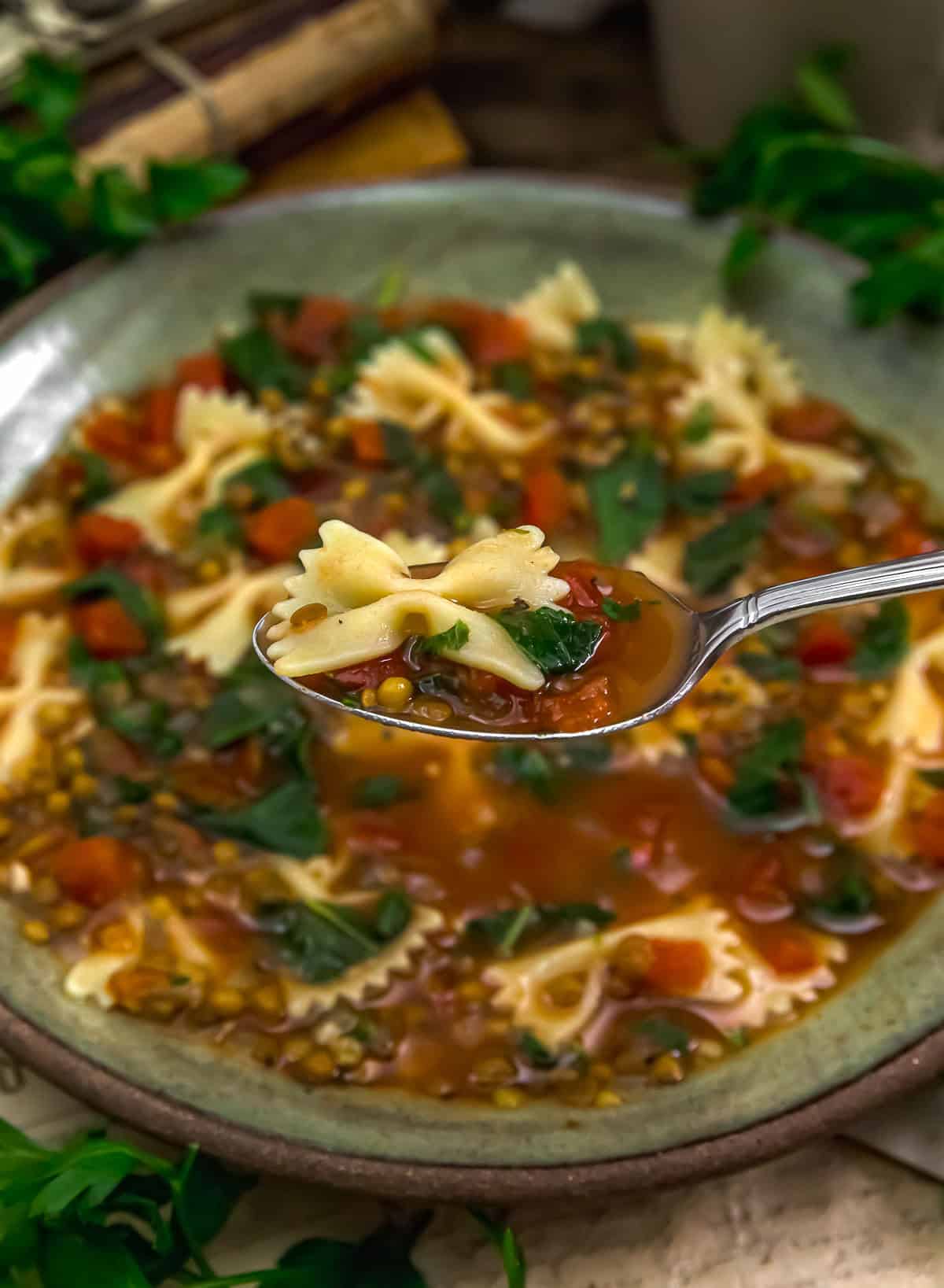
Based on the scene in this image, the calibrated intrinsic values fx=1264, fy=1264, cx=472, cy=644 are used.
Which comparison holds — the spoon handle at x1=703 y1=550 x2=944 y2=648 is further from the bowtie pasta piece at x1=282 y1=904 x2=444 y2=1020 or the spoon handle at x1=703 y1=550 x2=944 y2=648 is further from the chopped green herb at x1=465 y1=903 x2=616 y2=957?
the bowtie pasta piece at x1=282 y1=904 x2=444 y2=1020

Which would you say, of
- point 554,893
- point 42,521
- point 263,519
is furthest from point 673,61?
point 554,893

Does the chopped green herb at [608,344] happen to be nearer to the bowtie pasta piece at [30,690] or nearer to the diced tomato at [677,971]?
the bowtie pasta piece at [30,690]

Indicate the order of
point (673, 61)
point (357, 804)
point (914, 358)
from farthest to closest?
point (673, 61) → point (914, 358) → point (357, 804)

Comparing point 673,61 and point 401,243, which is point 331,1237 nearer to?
point 401,243

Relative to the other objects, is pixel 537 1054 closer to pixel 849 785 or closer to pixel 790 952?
pixel 790 952

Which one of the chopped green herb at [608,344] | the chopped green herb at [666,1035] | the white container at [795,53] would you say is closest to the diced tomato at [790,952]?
the chopped green herb at [666,1035]

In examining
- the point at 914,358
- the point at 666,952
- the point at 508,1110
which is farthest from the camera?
the point at 914,358

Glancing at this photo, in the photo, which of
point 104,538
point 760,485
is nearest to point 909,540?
point 760,485
